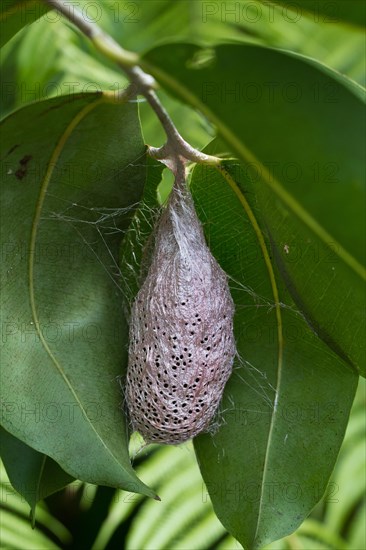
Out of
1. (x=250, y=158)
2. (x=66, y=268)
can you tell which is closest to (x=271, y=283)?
(x=66, y=268)

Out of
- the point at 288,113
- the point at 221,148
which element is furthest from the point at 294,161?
the point at 221,148

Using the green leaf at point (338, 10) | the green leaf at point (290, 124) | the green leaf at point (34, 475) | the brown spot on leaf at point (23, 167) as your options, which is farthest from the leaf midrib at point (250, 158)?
the green leaf at point (34, 475)

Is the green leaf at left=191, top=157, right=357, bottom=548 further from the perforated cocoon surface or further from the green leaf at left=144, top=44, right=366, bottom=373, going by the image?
the green leaf at left=144, top=44, right=366, bottom=373

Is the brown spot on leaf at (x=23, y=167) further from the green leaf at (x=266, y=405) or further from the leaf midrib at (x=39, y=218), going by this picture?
the green leaf at (x=266, y=405)

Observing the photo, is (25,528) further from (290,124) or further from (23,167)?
(290,124)

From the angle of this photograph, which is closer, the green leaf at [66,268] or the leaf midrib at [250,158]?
the leaf midrib at [250,158]

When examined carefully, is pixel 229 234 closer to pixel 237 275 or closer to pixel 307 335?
pixel 237 275
